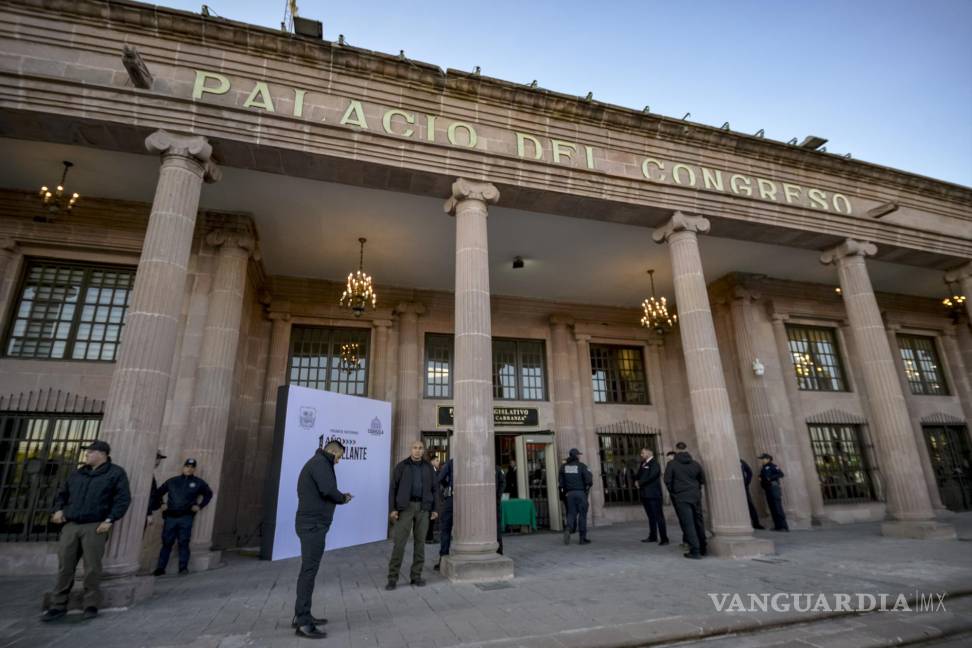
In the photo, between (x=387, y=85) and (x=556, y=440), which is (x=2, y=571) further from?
(x=556, y=440)

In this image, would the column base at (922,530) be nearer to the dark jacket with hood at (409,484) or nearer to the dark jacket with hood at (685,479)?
the dark jacket with hood at (685,479)

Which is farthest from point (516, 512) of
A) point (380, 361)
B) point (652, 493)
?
A: point (380, 361)

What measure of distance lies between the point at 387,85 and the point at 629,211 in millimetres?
5018

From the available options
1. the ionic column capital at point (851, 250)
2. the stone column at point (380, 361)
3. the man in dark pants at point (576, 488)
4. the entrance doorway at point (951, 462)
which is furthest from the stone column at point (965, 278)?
the stone column at point (380, 361)

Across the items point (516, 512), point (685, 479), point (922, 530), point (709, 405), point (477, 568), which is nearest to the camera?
point (477, 568)

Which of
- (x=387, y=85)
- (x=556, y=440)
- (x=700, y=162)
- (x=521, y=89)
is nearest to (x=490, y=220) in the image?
(x=521, y=89)

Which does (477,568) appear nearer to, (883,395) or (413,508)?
(413,508)

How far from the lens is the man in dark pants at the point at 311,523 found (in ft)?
14.2

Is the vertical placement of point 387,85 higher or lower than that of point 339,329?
higher

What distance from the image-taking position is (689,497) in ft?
26.6

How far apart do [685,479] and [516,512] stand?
4851 mm

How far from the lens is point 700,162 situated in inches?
392

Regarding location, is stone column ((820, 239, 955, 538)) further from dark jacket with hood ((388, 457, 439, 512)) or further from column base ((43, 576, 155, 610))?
column base ((43, 576, 155, 610))

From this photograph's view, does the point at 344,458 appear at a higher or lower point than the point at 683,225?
lower
